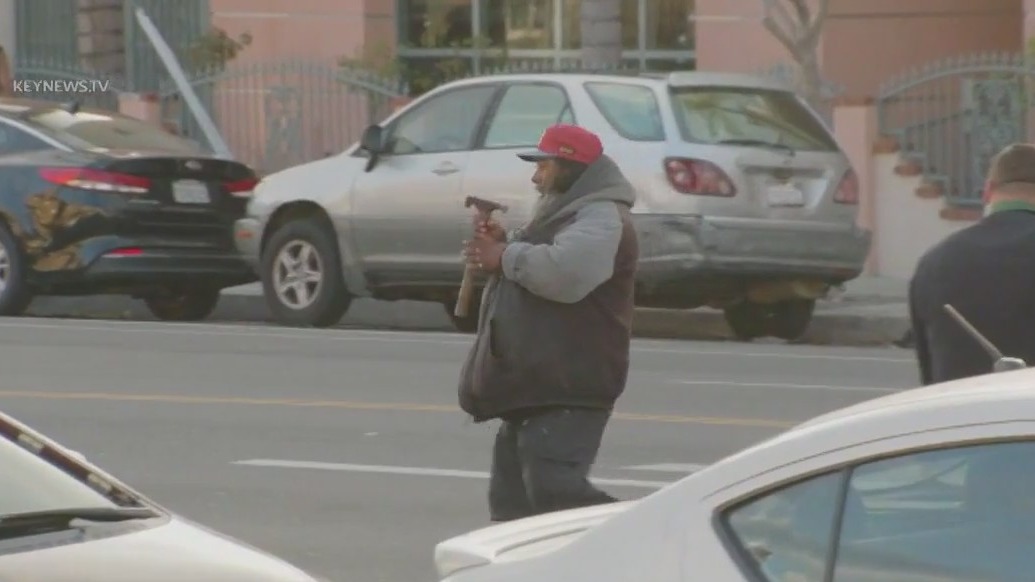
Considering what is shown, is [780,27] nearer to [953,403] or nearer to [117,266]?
[117,266]

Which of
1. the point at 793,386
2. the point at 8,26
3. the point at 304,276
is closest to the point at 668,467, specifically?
the point at 793,386

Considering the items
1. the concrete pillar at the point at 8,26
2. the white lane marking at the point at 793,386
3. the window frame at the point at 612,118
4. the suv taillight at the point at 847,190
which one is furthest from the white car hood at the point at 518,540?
the concrete pillar at the point at 8,26

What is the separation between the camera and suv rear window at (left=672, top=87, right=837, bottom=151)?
52.5 ft

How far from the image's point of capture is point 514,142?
16.6 metres

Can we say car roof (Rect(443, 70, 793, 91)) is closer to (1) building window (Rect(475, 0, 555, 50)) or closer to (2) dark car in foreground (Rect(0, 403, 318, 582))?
(1) building window (Rect(475, 0, 555, 50))

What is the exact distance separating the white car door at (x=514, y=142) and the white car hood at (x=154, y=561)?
10.4 meters

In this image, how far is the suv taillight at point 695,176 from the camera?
15664 mm

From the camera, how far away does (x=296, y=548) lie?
933cm

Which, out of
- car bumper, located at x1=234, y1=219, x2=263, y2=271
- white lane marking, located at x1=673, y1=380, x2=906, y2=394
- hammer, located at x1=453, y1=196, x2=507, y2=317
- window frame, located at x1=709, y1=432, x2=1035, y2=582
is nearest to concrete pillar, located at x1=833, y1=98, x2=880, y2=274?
car bumper, located at x1=234, y1=219, x2=263, y2=271

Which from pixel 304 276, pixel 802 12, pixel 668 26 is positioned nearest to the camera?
pixel 304 276

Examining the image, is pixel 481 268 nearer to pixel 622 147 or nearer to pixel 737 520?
pixel 737 520

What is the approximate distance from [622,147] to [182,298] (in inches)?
181

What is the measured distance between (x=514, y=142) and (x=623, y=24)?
8355mm

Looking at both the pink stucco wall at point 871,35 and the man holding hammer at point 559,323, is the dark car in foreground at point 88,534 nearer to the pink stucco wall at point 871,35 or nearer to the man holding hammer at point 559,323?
the man holding hammer at point 559,323
